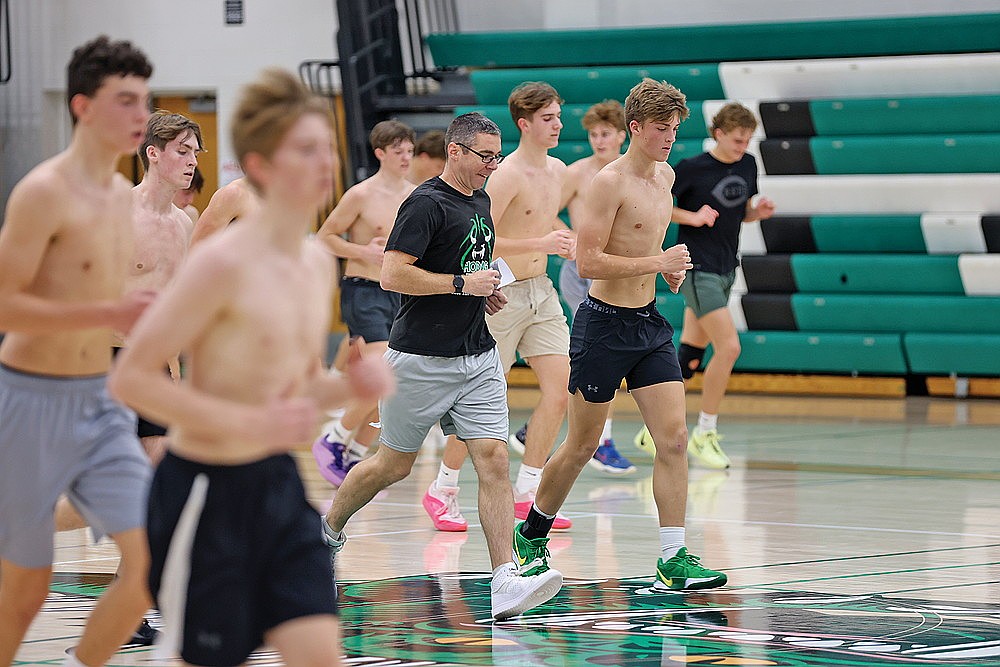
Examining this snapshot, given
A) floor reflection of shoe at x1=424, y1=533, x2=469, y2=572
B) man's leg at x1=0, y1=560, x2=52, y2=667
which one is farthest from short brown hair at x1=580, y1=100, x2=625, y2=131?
man's leg at x1=0, y1=560, x2=52, y2=667

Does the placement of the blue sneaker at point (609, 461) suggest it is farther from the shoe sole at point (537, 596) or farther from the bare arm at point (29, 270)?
the bare arm at point (29, 270)

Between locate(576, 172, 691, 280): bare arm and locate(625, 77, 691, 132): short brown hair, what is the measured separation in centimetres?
25

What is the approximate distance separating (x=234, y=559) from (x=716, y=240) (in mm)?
6489

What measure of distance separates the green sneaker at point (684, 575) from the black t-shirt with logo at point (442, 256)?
98cm

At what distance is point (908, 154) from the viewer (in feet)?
42.2

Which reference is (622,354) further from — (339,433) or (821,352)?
(821,352)

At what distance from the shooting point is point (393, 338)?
5566mm

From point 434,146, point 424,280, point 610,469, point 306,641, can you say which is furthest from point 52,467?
point 610,469

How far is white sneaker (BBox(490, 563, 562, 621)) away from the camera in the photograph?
500cm

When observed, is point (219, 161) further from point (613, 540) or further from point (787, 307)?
point (613, 540)

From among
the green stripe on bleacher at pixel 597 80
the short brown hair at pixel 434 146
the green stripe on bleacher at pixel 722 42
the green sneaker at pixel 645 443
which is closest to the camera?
the short brown hair at pixel 434 146

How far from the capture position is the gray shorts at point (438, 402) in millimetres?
5398

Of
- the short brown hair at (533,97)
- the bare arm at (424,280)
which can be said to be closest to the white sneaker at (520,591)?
the bare arm at (424,280)

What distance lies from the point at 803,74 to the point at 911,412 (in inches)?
122
